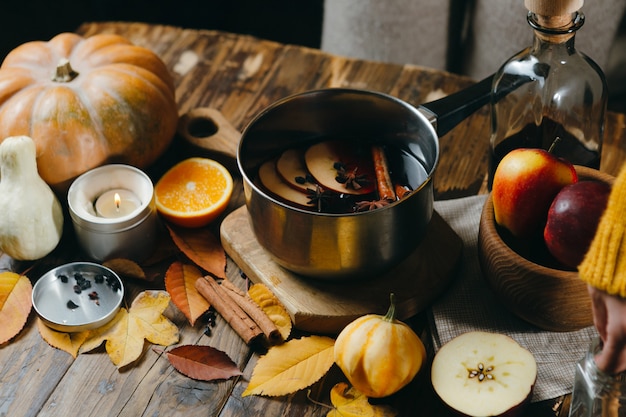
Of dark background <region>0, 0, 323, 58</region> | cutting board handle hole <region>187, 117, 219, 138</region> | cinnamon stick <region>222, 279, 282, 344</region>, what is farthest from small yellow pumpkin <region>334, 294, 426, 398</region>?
dark background <region>0, 0, 323, 58</region>

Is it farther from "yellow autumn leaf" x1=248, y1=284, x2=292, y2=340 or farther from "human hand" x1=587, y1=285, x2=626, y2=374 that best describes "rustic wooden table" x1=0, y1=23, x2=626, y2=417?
"human hand" x1=587, y1=285, x2=626, y2=374

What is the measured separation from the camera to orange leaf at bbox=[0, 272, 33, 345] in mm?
1087

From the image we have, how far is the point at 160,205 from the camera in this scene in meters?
1.24

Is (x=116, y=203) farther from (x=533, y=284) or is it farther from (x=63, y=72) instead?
(x=533, y=284)

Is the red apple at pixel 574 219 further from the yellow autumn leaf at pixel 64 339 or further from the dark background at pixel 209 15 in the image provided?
the dark background at pixel 209 15

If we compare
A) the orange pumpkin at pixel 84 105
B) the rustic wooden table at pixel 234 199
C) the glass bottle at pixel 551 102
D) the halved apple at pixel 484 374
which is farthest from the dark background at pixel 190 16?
the halved apple at pixel 484 374

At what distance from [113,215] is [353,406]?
1.69 feet

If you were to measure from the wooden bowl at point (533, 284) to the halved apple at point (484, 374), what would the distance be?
0.20 feet

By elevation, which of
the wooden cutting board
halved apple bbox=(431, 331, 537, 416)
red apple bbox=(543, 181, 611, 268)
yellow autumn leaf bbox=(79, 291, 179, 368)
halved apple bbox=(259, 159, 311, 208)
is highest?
red apple bbox=(543, 181, 611, 268)

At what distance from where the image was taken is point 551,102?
1.19 m

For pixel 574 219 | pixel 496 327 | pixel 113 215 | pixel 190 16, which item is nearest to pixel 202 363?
pixel 113 215

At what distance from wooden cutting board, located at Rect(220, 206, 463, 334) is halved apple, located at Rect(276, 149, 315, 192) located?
12 cm

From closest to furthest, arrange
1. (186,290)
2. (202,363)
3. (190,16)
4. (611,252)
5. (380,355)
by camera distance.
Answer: (611,252), (380,355), (202,363), (186,290), (190,16)

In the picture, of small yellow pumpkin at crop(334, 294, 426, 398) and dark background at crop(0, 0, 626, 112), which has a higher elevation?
small yellow pumpkin at crop(334, 294, 426, 398)
